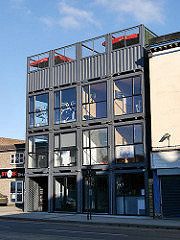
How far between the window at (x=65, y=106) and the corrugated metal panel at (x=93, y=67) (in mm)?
1560

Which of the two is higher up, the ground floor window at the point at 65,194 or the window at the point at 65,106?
the window at the point at 65,106

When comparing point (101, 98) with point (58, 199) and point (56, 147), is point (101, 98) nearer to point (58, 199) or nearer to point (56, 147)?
point (56, 147)

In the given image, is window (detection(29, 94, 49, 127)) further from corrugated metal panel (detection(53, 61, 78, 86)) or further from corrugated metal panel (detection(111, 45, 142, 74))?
corrugated metal panel (detection(111, 45, 142, 74))

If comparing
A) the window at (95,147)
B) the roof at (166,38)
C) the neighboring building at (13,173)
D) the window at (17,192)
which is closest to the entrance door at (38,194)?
the neighboring building at (13,173)

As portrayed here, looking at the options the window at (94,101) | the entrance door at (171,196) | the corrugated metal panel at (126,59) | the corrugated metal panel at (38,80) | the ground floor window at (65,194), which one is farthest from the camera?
the corrugated metal panel at (38,80)

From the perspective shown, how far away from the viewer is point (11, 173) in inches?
1496

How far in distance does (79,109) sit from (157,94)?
649cm

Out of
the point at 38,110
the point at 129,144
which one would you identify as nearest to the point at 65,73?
the point at 38,110

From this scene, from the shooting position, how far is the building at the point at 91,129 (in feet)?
88.8

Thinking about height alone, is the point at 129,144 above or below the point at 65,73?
below

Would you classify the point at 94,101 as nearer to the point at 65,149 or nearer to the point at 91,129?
the point at 91,129

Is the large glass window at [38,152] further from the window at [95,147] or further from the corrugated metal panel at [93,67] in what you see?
the corrugated metal panel at [93,67]

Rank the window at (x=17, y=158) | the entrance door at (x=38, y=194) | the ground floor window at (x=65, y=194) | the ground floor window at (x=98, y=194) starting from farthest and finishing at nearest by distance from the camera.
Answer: the window at (x=17, y=158) < the entrance door at (x=38, y=194) < the ground floor window at (x=65, y=194) < the ground floor window at (x=98, y=194)

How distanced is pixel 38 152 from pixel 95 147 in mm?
5323
